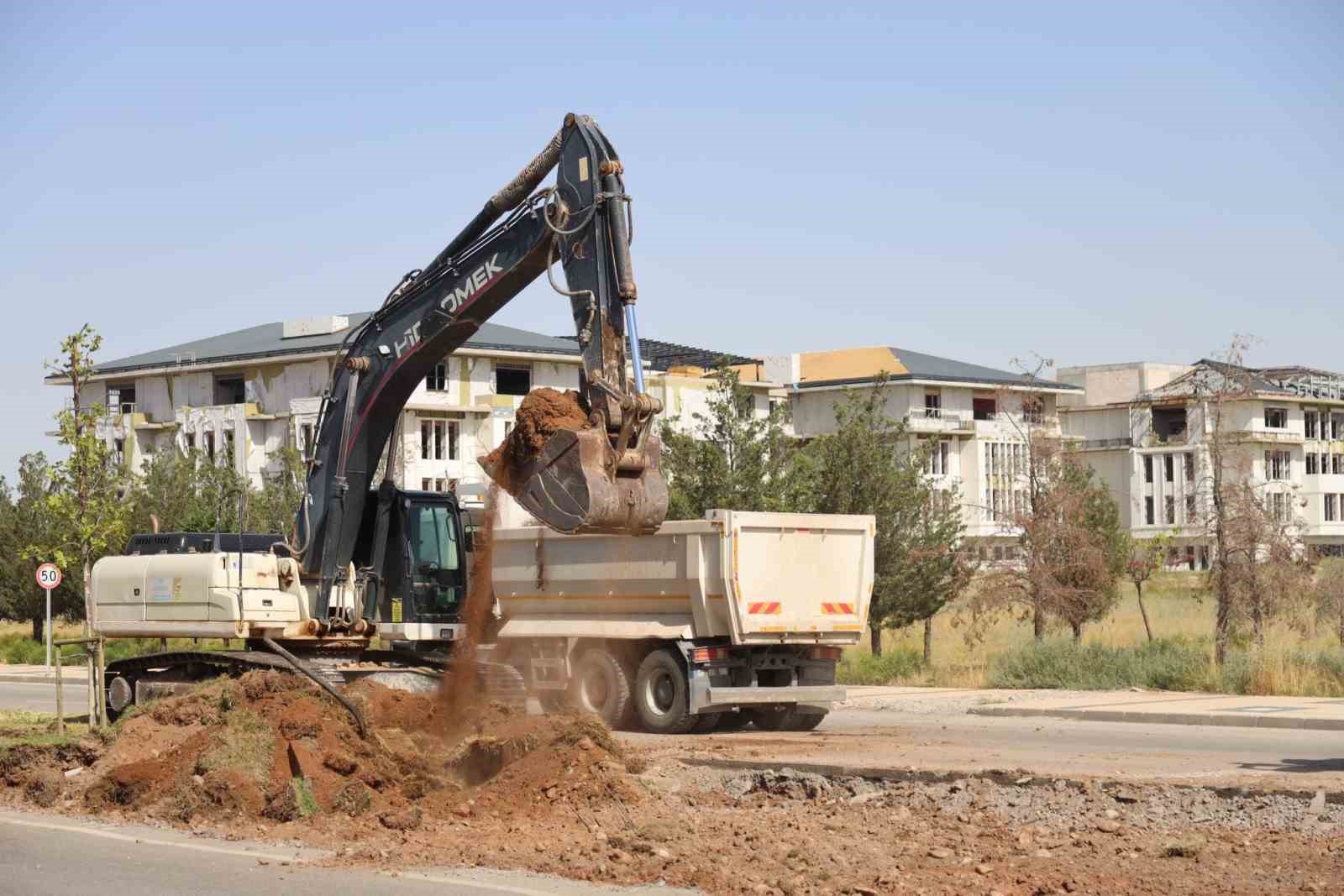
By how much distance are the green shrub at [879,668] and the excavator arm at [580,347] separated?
1195 cm

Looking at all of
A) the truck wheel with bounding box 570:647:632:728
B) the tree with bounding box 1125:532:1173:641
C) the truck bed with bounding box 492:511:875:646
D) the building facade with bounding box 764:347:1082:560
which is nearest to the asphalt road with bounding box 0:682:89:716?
the truck bed with bounding box 492:511:875:646

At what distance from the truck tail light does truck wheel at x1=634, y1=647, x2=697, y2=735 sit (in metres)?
0.27

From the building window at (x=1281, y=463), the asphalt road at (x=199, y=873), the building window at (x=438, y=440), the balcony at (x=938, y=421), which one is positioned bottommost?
the asphalt road at (x=199, y=873)

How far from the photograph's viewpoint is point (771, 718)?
20844 millimetres

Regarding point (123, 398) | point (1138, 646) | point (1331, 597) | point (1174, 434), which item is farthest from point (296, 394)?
point (1174, 434)

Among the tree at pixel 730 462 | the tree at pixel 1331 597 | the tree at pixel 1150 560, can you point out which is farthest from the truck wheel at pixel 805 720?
the tree at pixel 1150 560

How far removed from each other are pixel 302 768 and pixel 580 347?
4617 mm

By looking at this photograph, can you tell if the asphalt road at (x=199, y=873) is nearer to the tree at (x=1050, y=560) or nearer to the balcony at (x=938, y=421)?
the tree at (x=1050, y=560)

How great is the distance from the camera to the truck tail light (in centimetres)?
1942

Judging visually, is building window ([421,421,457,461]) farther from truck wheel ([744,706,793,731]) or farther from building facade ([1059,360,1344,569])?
truck wheel ([744,706,793,731])

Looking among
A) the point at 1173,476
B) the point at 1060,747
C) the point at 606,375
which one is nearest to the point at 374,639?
the point at 606,375

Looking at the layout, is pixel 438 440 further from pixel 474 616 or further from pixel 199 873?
pixel 199 873

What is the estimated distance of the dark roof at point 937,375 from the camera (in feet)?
291

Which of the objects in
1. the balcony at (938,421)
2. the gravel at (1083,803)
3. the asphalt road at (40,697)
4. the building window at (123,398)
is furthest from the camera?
the balcony at (938,421)
